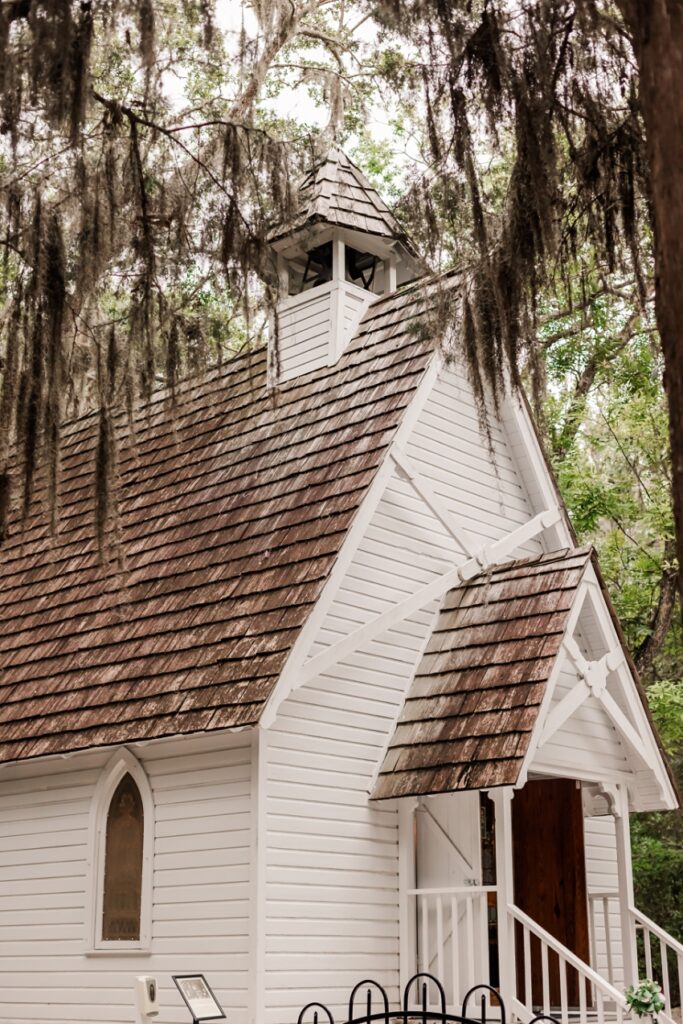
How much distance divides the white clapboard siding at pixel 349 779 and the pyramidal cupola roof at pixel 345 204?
2602mm

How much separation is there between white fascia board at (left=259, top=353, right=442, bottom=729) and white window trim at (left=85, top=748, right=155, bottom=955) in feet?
5.51

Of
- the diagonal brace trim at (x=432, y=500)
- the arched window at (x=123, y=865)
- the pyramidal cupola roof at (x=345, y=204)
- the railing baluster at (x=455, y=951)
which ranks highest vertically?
the pyramidal cupola roof at (x=345, y=204)

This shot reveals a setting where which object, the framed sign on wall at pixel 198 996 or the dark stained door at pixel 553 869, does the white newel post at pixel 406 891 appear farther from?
the framed sign on wall at pixel 198 996

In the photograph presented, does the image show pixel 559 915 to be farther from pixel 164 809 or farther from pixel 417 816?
pixel 164 809

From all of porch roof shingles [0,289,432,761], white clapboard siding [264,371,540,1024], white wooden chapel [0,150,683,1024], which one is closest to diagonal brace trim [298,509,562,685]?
white wooden chapel [0,150,683,1024]

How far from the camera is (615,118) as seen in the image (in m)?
7.96

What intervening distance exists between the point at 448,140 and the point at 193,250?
2.29m

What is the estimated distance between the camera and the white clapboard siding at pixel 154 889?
35.0 ft

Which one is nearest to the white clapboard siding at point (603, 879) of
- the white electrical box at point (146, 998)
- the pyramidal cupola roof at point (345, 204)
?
the white electrical box at point (146, 998)

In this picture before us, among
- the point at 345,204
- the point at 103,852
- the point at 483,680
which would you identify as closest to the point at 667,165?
the point at 483,680

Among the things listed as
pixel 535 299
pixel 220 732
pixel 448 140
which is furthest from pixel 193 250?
pixel 220 732

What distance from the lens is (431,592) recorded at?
12.5 meters

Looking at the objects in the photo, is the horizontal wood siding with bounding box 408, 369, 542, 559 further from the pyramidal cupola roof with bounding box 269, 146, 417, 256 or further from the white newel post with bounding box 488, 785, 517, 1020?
the white newel post with bounding box 488, 785, 517, 1020

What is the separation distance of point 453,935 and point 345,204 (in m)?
8.03
